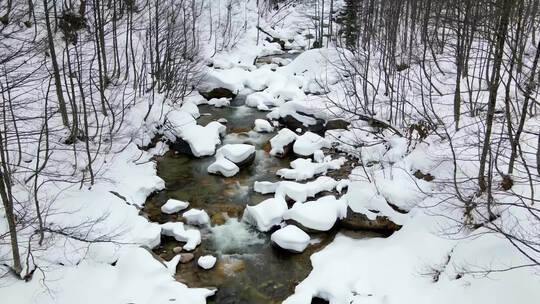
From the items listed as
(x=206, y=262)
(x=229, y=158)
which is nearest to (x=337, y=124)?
(x=229, y=158)

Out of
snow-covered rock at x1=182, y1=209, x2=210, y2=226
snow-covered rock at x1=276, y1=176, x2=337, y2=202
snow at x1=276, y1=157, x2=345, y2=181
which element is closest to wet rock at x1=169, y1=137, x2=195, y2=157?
snow at x1=276, y1=157, x2=345, y2=181

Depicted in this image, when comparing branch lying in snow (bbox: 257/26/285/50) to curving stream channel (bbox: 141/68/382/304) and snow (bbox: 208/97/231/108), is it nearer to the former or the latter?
snow (bbox: 208/97/231/108)

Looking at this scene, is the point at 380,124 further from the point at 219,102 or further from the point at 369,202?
the point at 219,102

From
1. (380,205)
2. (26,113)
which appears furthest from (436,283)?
(26,113)

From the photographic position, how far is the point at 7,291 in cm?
676

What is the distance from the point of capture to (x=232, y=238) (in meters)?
9.37

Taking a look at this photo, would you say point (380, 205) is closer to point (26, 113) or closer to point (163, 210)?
point (163, 210)

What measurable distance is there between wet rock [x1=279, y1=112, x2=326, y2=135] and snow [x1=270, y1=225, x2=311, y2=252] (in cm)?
581

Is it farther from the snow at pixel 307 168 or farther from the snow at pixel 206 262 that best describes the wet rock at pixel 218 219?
the snow at pixel 307 168

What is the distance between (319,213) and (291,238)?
2.95ft

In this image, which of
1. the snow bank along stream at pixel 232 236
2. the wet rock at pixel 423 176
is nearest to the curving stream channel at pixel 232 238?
the snow bank along stream at pixel 232 236

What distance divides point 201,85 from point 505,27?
501 inches

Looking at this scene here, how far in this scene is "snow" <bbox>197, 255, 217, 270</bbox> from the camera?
8359mm

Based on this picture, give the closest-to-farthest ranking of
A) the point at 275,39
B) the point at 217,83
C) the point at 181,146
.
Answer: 1. the point at 181,146
2. the point at 217,83
3. the point at 275,39
